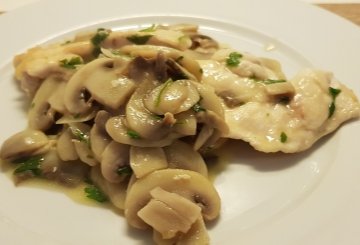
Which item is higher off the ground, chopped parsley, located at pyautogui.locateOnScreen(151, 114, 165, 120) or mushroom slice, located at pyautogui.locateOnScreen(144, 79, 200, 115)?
mushroom slice, located at pyautogui.locateOnScreen(144, 79, 200, 115)

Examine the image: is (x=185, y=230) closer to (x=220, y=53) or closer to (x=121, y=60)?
(x=121, y=60)

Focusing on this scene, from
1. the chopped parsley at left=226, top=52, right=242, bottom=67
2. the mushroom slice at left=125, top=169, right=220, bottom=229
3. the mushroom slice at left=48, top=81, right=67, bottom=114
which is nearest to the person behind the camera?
the mushroom slice at left=125, top=169, right=220, bottom=229

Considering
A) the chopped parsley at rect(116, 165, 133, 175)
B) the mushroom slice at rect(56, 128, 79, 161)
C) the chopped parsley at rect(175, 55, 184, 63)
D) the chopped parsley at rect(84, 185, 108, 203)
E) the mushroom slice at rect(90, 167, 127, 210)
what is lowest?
the chopped parsley at rect(84, 185, 108, 203)

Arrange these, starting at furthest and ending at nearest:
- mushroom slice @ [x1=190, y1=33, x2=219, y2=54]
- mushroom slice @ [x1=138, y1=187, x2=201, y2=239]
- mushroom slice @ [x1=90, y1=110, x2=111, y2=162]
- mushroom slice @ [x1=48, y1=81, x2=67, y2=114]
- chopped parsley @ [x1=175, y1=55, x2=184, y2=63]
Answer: mushroom slice @ [x1=190, y1=33, x2=219, y2=54] → mushroom slice @ [x1=48, y1=81, x2=67, y2=114] → chopped parsley @ [x1=175, y1=55, x2=184, y2=63] → mushroom slice @ [x1=90, y1=110, x2=111, y2=162] → mushroom slice @ [x1=138, y1=187, x2=201, y2=239]

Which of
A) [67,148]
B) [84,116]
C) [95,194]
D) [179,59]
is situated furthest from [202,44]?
[95,194]

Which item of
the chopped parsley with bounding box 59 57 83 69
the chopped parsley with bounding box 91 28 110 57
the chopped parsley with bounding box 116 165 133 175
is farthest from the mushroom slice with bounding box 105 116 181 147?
the chopped parsley with bounding box 91 28 110 57

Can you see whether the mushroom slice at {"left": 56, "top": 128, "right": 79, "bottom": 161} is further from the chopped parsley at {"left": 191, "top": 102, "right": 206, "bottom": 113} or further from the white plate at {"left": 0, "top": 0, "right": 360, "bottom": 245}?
the chopped parsley at {"left": 191, "top": 102, "right": 206, "bottom": 113}

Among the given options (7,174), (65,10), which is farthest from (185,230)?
(65,10)
